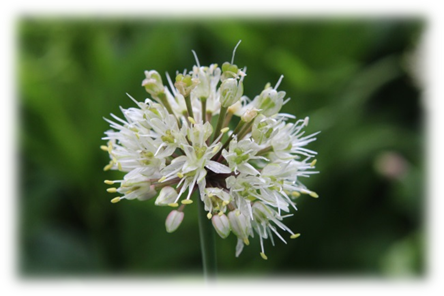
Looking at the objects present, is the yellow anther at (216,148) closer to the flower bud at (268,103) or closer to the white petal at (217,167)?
the white petal at (217,167)

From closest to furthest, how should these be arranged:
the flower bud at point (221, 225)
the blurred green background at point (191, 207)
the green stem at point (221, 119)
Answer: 1. the flower bud at point (221, 225)
2. the green stem at point (221, 119)
3. the blurred green background at point (191, 207)

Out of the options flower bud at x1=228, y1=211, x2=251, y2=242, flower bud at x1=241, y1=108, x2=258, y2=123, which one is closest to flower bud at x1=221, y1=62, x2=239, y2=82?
flower bud at x1=241, y1=108, x2=258, y2=123

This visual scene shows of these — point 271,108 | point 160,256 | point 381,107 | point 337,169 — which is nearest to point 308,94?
point 337,169

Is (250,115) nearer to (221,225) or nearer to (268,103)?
(268,103)

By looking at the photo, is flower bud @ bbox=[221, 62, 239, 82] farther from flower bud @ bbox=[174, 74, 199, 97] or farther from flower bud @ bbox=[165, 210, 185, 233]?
flower bud @ bbox=[165, 210, 185, 233]

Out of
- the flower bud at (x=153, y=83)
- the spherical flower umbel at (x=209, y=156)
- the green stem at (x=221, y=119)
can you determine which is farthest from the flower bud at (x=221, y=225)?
the flower bud at (x=153, y=83)

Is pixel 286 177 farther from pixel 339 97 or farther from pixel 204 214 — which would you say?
pixel 339 97

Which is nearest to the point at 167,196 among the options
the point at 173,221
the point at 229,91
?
the point at 173,221
